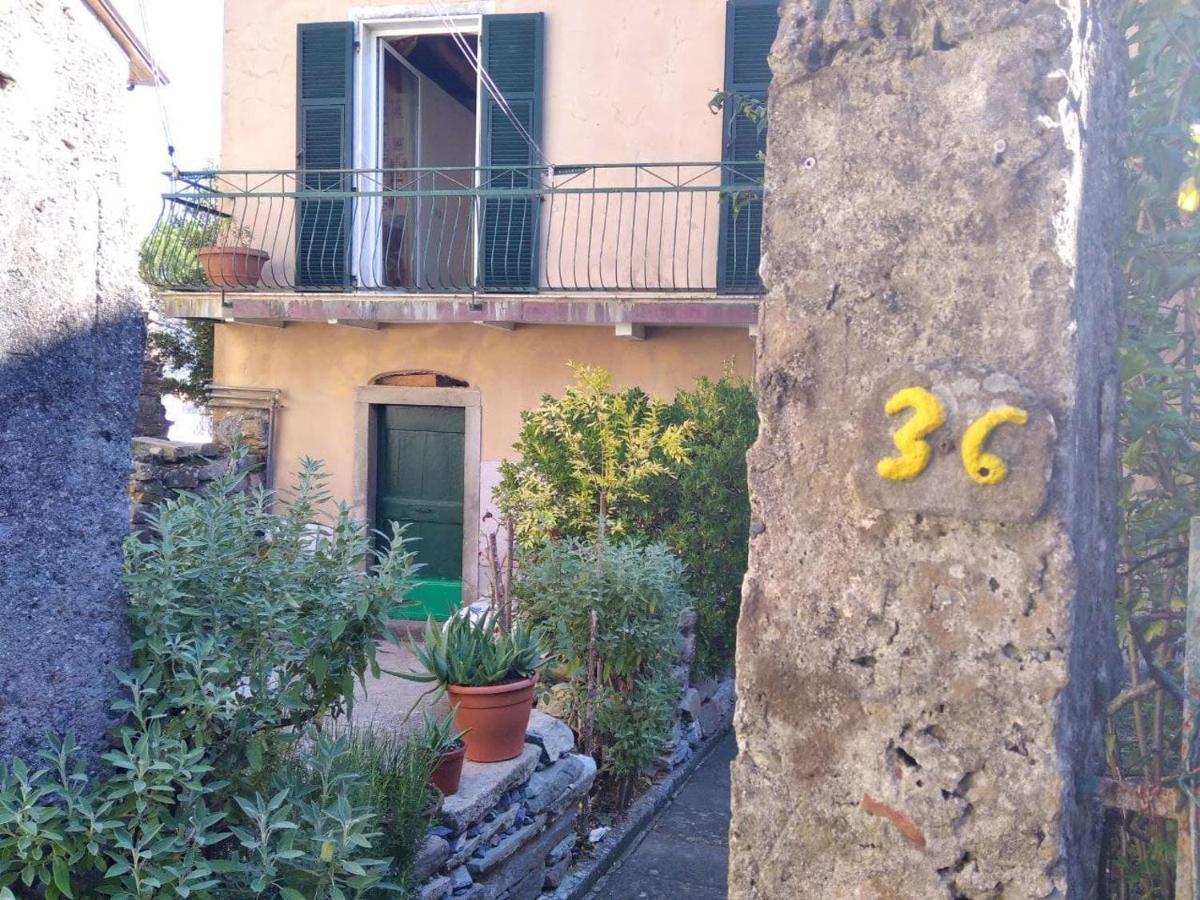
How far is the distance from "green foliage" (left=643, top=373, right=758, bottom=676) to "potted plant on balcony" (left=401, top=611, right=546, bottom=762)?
2339mm

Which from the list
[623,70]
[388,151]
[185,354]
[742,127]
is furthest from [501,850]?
[185,354]

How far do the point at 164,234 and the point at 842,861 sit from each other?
30.3 feet

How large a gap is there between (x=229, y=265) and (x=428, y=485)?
254 centimetres

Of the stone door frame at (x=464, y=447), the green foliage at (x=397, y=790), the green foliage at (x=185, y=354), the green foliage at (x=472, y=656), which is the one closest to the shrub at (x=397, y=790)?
the green foliage at (x=397, y=790)

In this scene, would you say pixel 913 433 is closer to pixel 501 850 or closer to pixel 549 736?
pixel 501 850

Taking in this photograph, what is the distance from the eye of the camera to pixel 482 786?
4.41m

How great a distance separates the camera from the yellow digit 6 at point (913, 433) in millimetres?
2014

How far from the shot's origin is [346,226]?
953 centimetres

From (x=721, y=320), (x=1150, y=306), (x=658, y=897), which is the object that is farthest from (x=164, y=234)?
(x=1150, y=306)

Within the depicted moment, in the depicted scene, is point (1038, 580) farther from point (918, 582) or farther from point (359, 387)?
point (359, 387)

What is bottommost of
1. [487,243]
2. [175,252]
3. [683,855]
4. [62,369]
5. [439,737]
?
[683,855]

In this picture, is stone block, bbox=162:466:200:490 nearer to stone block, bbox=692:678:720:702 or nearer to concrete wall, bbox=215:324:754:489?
concrete wall, bbox=215:324:754:489

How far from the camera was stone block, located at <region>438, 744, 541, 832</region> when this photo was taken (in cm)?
413

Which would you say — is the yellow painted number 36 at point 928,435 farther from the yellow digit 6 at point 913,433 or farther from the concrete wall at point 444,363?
the concrete wall at point 444,363
